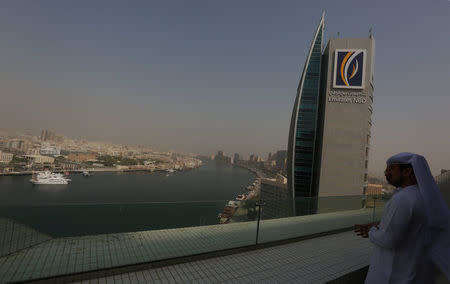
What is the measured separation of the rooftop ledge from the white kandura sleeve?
2136mm

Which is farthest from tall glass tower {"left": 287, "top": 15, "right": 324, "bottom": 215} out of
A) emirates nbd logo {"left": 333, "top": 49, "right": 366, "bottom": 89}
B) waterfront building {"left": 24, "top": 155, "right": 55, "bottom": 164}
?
waterfront building {"left": 24, "top": 155, "right": 55, "bottom": 164}

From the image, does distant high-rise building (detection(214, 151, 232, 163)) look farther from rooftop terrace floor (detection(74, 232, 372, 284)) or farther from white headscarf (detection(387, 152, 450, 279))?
white headscarf (detection(387, 152, 450, 279))

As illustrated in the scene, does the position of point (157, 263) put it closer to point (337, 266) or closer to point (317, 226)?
point (337, 266)

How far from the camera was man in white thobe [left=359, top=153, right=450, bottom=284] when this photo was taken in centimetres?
91

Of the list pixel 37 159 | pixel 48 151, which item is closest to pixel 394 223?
pixel 37 159

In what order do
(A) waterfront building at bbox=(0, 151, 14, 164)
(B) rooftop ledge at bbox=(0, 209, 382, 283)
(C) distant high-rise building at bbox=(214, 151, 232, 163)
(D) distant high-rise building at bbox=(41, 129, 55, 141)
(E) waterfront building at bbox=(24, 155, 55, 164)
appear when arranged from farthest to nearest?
(C) distant high-rise building at bbox=(214, 151, 232, 163), (D) distant high-rise building at bbox=(41, 129, 55, 141), (E) waterfront building at bbox=(24, 155, 55, 164), (A) waterfront building at bbox=(0, 151, 14, 164), (B) rooftop ledge at bbox=(0, 209, 382, 283)

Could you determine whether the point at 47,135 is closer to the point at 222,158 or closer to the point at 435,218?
the point at 222,158

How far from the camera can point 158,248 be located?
9.45ft

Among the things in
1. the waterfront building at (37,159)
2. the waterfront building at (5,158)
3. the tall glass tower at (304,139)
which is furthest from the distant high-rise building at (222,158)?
the tall glass tower at (304,139)

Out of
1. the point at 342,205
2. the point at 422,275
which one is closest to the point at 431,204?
the point at 422,275

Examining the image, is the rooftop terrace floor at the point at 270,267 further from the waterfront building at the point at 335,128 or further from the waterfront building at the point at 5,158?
the waterfront building at the point at 5,158

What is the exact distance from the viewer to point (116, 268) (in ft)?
8.05

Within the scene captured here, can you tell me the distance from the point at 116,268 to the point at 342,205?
15.2ft

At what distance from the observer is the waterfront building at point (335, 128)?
2433cm
